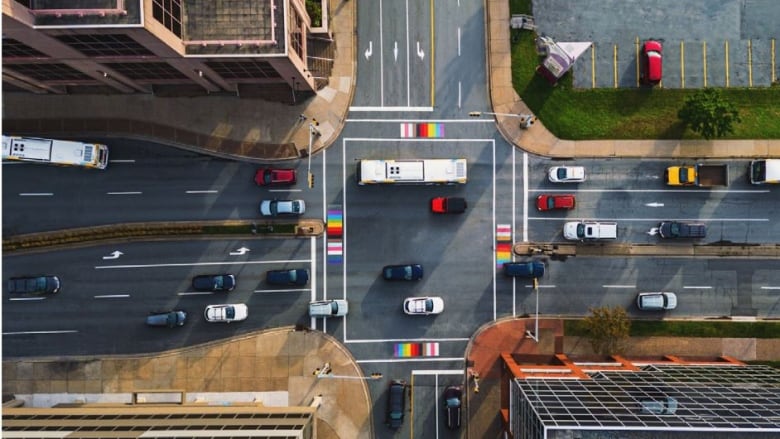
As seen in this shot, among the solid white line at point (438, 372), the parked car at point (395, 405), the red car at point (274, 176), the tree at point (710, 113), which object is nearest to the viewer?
the tree at point (710, 113)

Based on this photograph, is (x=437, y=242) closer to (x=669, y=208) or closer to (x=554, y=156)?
(x=554, y=156)

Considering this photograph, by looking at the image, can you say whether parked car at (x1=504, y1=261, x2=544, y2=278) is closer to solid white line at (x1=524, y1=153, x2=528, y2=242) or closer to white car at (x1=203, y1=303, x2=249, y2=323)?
solid white line at (x1=524, y1=153, x2=528, y2=242)

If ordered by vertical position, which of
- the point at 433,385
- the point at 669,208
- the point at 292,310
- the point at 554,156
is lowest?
the point at 433,385

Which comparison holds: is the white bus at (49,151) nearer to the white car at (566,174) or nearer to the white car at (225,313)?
the white car at (225,313)

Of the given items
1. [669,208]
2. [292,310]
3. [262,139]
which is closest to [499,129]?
[669,208]

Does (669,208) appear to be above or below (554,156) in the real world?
below

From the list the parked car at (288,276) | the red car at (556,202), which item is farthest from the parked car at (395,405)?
the red car at (556,202)

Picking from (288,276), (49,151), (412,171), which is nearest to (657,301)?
(412,171)
